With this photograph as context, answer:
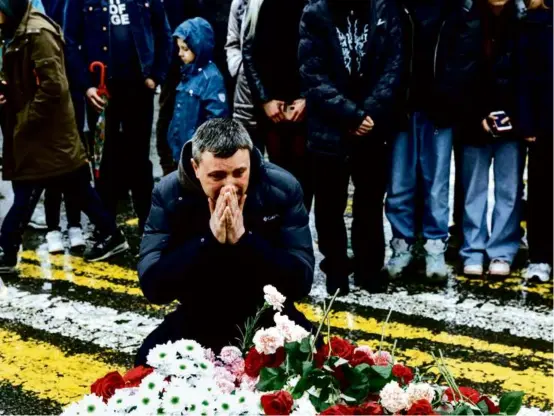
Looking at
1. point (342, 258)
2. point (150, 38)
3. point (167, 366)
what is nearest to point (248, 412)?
point (167, 366)

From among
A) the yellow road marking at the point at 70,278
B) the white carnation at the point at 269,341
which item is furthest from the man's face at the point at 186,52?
the white carnation at the point at 269,341

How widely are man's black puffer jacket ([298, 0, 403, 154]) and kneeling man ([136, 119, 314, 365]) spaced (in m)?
2.08

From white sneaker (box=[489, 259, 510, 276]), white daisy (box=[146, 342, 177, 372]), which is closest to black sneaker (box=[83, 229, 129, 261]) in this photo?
white sneaker (box=[489, 259, 510, 276])

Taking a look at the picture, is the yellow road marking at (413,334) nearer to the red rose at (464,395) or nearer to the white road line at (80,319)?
the white road line at (80,319)

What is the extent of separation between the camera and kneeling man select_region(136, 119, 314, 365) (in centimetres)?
342

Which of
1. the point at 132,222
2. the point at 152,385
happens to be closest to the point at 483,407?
the point at 152,385

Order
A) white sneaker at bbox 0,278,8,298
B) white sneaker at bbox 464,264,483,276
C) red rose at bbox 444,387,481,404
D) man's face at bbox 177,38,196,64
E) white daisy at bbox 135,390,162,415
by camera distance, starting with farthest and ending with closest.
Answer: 1. man's face at bbox 177,38,196,64
2. white sneaker at bbox 464,264,483,276
3. white sneaker at bbox 0,278,8,298
4. red rose at bbox 444,387,481,404
5. white daisy at bbox 135,390,162,415

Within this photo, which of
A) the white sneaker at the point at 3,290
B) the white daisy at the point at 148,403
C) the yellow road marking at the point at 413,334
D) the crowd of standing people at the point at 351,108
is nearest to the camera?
the white daisy at the point at 148,403

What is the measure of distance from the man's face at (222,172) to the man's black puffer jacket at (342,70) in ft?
7.95

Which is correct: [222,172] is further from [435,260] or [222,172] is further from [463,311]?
[435,260]

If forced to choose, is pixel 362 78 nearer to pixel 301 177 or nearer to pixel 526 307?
pixel 301 177

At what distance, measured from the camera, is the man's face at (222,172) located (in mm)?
3553

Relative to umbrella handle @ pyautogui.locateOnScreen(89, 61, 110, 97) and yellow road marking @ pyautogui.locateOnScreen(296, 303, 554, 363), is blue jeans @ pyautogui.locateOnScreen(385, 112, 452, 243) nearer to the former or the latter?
yellow road marking @ pyautogui.locateOnScreen(296, 303, 554, 363)

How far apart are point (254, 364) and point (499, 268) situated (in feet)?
14.3
